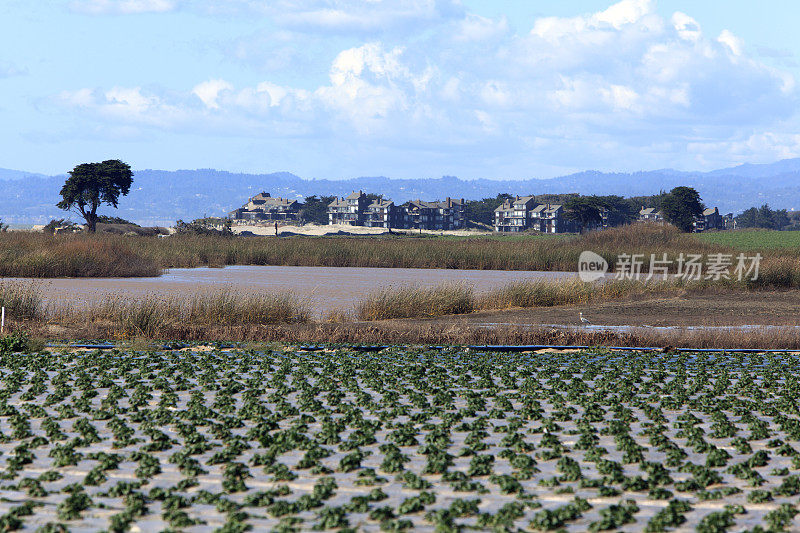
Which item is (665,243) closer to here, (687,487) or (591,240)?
(591,240)

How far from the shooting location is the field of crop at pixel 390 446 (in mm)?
7008

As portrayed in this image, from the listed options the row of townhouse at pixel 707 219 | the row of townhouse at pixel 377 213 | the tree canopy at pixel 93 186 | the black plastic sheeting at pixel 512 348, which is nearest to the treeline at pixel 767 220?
the row of townhouse at pixel 707 219

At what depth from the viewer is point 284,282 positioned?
1462 inches

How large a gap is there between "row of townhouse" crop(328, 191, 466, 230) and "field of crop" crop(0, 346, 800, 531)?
14798cm

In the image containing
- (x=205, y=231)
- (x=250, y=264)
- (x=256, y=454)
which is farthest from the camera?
(x=205, y=231)

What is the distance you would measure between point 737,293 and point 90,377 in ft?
87.7

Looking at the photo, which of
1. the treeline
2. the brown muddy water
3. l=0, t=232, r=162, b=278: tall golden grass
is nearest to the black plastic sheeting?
the brown muddy water

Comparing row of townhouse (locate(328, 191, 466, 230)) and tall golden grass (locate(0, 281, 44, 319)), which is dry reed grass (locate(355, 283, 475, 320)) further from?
row of townhouse (locate(328, 191, 466, 230))

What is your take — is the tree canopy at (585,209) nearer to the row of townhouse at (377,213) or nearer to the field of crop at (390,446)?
the row of townhouse at (377,213)

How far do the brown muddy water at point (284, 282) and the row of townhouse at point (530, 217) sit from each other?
362 feet

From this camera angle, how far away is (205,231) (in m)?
69.4

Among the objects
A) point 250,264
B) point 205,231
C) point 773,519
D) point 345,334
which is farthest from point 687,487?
point 205,231

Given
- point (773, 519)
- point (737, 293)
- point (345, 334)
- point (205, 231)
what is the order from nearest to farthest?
1. point (773, 519)
2. point (345, 334)
3. point (737, 293)
4. point (205, 231)

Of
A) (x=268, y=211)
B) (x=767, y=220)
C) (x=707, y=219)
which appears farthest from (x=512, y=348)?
(x=767, y=220)
